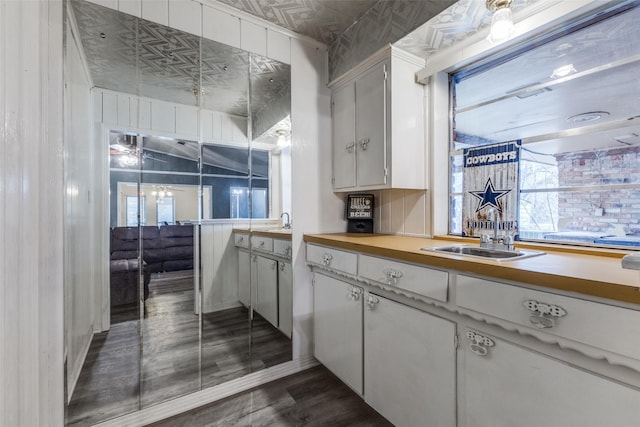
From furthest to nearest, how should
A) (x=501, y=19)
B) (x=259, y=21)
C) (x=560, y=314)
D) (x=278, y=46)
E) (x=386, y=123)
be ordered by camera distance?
(x=278, y=46)
(x=259, y=21)
(x=386, y=123)
(x=501, y=19)
(x=560, y=314)

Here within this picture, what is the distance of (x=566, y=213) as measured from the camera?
1.37 meters

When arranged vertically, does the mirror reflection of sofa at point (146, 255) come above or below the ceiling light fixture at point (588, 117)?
below

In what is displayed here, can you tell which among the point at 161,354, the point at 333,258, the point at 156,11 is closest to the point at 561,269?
the point at 333,258

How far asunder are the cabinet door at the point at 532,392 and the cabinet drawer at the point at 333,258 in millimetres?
683

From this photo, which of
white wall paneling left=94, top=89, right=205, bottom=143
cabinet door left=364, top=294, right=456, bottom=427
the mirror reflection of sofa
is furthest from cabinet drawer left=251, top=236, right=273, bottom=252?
cabinet door left=364, top=294, right=456, bottom=427

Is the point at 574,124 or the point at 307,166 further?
the point at 307,166

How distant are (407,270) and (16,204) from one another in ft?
4.49

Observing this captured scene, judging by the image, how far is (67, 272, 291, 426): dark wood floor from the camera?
1.56 meters

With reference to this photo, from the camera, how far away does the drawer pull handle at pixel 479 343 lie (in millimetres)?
1016

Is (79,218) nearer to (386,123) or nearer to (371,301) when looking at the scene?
(371,301)

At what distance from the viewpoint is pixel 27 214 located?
2.72ft

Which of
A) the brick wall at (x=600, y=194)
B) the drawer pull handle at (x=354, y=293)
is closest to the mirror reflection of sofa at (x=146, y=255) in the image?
the drawer pull handle at (x=354, y=293)

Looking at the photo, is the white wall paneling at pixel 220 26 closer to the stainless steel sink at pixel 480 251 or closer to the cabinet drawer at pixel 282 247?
the cabinet drawer at pixel 282 247

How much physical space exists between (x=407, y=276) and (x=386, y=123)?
980 millimetres
